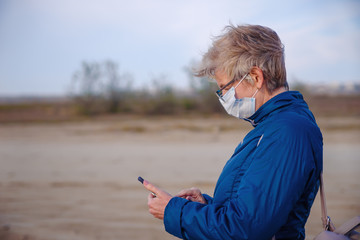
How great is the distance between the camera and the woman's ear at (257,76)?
5.40 ft

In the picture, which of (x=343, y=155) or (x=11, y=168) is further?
(x=343, y=155)

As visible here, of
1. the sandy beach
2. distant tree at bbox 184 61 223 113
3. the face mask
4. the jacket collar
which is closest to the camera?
the jacket collar

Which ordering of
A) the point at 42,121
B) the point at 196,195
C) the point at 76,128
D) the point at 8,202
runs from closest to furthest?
the point at 196,195 < the point at 8,202 < the point at 76,128 < the point at 42,121

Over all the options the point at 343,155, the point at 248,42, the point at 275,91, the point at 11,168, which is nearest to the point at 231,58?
the point at 248,42

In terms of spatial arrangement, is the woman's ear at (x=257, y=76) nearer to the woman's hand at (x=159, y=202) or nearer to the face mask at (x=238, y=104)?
the face mask at (x=238, y=104)

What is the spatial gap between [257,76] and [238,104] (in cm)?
21

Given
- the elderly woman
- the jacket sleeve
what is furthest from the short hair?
the jacket sleeve

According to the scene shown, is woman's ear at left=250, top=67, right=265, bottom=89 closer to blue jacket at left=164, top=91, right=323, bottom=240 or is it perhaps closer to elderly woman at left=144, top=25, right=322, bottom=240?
elderly woman at left=144, top=25, right=322, bottom=240

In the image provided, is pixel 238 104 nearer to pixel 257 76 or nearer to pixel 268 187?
pixel 257 76

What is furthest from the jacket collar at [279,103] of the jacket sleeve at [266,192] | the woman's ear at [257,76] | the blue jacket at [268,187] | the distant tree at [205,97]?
the distant tree at [205,97]

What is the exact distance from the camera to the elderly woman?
4.62 ft

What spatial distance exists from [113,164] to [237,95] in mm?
7317

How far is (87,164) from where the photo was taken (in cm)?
868

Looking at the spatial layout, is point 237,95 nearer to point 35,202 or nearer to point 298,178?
point 298,178
